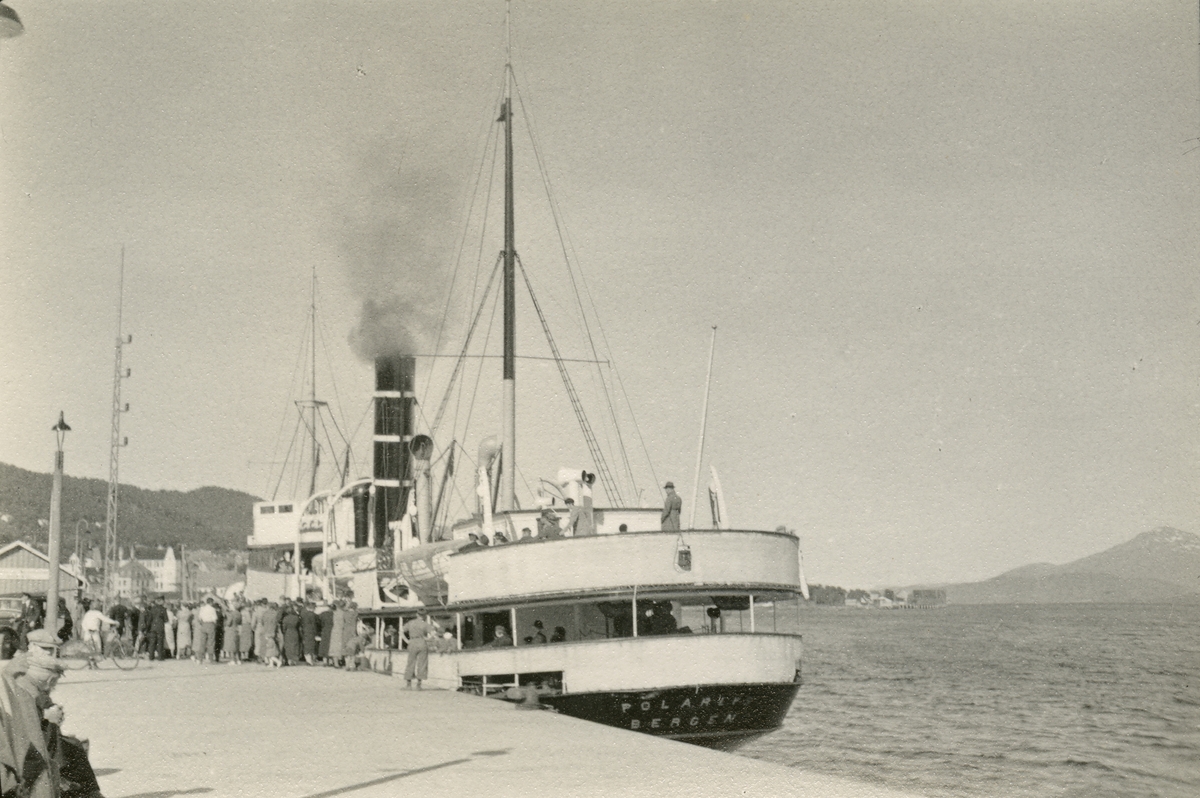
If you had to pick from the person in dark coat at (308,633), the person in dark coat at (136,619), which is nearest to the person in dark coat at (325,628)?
the person in dark coat at (308,633)

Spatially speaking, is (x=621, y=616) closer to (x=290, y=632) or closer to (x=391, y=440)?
(x=290, y=632)

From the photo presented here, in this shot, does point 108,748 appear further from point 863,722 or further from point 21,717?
point 863,722

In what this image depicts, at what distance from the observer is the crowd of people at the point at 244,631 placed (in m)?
27.1

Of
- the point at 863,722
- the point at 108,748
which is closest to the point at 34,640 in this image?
the point at 108,748

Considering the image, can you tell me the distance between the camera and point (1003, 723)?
41.8 metres

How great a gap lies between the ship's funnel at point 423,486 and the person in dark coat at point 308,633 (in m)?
3.37

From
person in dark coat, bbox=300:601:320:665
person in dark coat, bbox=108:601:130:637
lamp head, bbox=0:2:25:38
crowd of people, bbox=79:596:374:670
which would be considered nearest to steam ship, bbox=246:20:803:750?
crowd of people, bbox=79:596:374:670

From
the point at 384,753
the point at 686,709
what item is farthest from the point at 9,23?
the point at 686,709

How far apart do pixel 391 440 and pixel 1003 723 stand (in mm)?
21710

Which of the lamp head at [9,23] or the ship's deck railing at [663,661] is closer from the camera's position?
the lamp head at [9,23]

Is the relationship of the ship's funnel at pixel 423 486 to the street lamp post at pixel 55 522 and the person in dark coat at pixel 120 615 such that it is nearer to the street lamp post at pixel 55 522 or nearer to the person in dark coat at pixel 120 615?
the person in dark coat at pixel 120 615

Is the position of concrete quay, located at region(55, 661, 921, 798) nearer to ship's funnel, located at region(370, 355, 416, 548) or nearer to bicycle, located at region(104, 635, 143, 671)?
bicycle, located at region(104, 635, 143, 671)

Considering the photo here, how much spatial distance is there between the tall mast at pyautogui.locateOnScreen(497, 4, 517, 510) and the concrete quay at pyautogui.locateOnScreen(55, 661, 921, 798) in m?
8.40

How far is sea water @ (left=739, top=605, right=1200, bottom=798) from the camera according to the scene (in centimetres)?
2906
